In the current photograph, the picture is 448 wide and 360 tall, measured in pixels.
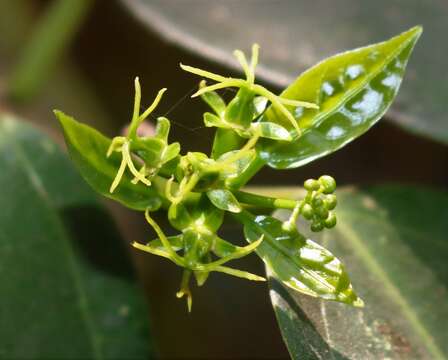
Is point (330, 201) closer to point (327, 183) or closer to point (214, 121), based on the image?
point (327, 183)

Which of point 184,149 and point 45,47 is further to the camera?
point 45,47

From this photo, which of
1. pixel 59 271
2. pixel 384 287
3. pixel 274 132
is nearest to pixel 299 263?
pixel 274 132

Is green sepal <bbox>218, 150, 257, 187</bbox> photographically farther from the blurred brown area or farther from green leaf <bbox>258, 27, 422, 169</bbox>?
the blurred brown area

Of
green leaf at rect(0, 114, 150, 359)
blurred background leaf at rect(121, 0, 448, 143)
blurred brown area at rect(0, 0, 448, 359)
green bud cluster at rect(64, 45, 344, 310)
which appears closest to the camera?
green bud cluster at rect(64, 45, 344, 310)

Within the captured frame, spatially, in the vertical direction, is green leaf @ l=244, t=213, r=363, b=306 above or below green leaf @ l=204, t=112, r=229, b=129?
below

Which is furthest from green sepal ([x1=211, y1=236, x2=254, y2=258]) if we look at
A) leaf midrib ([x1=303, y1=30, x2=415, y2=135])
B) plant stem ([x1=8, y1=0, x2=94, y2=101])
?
plant stem ([x1=8, y1=0, x2=94, y2=101])

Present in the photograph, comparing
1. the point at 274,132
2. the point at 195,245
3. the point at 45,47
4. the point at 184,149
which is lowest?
the point at 195,245
